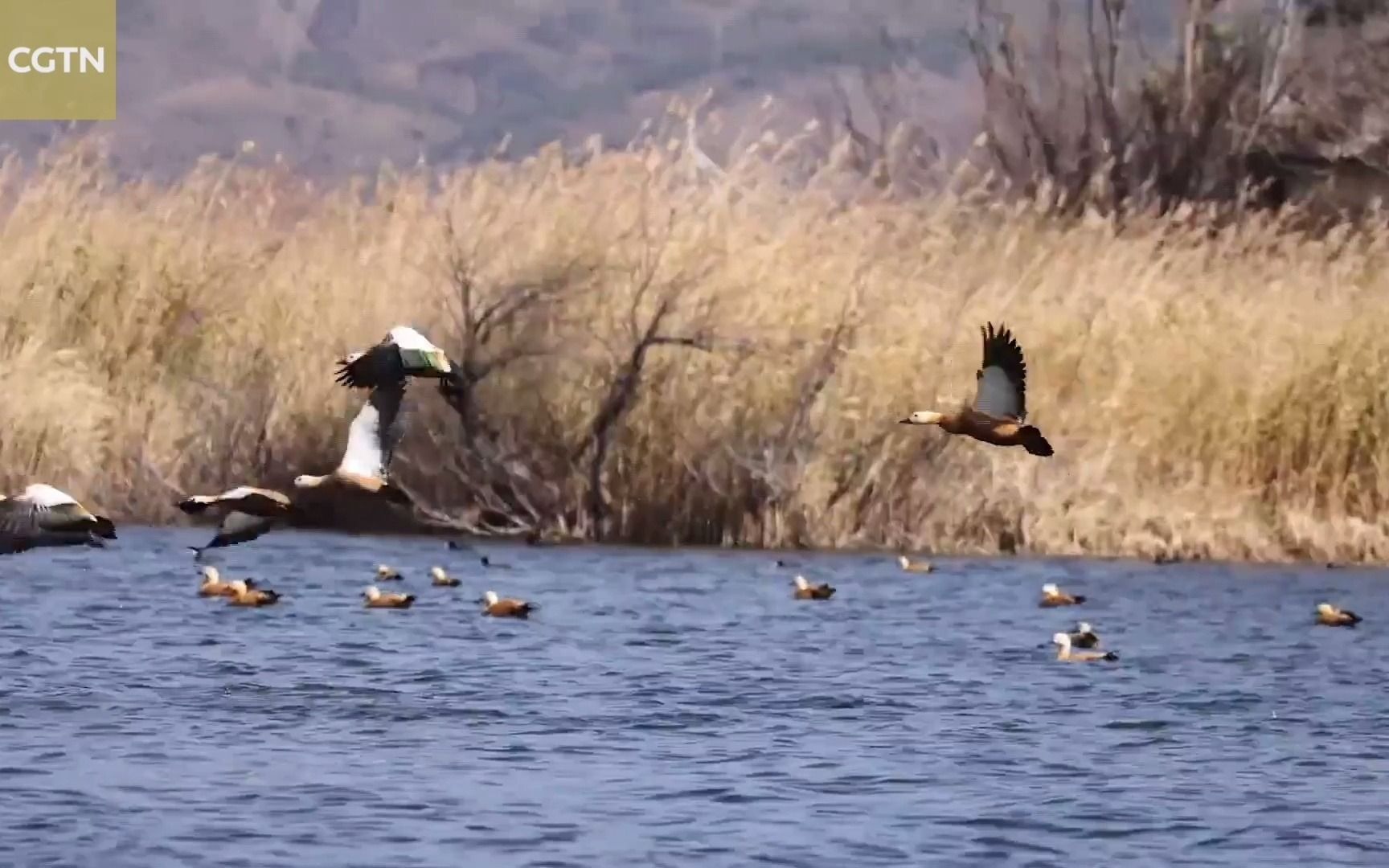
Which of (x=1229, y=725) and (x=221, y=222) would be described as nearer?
(x=1229, y=725)

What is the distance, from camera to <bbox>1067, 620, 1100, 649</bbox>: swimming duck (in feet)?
46.1

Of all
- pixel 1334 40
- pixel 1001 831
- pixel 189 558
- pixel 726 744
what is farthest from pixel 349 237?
A: pixel 1334 40

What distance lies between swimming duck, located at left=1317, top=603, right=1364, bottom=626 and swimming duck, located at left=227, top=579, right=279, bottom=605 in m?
5.38

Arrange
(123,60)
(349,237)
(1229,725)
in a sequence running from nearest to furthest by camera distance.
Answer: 1. (1229,725)
2. (349,237)
3. (123,60)

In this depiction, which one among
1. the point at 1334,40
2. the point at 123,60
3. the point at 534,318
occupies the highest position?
the point at 123,60

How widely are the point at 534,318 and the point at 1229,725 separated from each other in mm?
6811

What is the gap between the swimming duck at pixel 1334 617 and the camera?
14508mm

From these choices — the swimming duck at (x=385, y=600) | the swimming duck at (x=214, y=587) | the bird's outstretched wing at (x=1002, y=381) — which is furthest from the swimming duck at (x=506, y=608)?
the bird's outstretched wing at (x=1002, y=381)

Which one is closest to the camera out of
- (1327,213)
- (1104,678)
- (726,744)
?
(726,744)

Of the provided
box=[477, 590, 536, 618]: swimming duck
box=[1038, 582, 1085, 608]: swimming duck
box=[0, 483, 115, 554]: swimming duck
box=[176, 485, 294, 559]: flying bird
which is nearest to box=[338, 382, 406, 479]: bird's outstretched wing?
box=[176, 485, 294, 559]: flying bird

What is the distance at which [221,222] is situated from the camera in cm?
1917

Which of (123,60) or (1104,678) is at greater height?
(123,60)

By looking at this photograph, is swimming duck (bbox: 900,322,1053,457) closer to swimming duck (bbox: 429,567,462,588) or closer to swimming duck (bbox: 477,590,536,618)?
swimming duck (bbox: 477,590,536,618)

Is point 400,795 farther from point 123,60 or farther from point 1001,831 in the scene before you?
point 123,60
